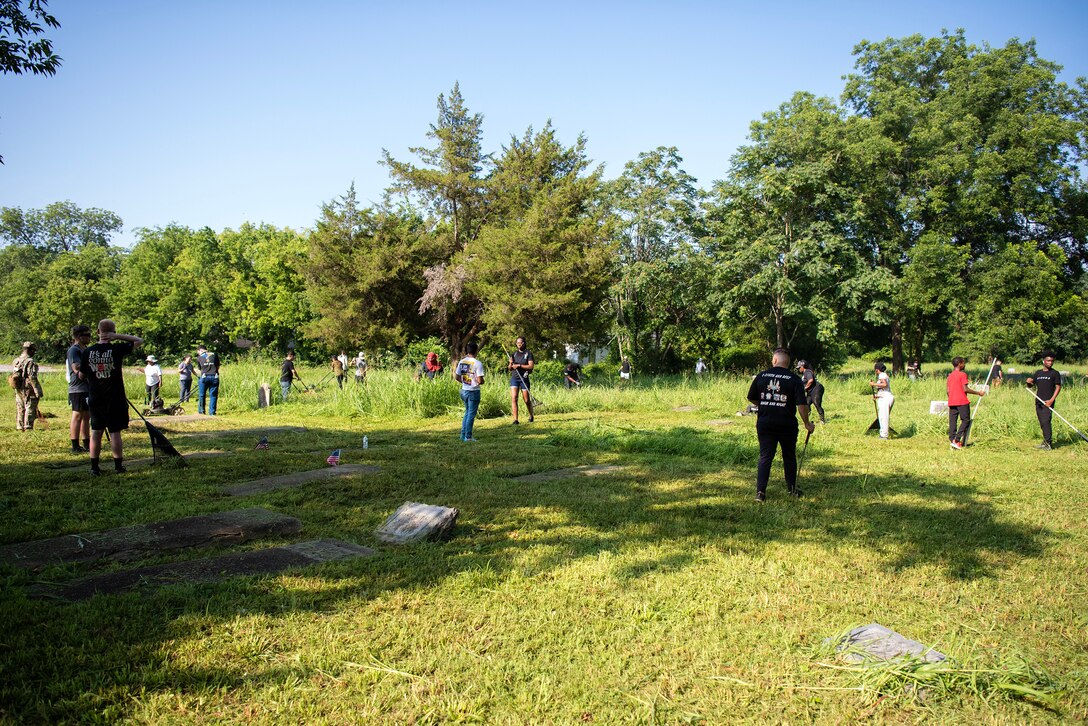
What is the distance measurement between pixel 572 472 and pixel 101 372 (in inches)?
206

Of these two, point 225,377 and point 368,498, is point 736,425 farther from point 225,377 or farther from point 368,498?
point 225,377

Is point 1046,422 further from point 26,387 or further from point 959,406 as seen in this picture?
point 26,387

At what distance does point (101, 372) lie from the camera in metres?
7.11

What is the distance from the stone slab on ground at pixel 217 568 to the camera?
12.1ft

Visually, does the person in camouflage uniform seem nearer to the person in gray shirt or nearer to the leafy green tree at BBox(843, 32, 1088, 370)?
the person in gray shirt

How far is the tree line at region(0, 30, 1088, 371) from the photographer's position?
886 inches

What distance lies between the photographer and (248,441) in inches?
398

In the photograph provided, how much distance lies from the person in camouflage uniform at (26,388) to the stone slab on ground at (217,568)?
9.29 meters

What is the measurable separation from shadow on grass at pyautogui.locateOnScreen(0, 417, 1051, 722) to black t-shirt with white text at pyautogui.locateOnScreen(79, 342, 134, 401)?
954mm

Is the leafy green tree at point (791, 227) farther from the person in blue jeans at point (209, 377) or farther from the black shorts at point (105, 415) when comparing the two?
the black shorts at point (105, 415)

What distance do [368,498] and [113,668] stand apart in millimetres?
3323

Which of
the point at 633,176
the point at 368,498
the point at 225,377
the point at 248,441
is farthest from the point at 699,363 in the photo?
the point at 368,498

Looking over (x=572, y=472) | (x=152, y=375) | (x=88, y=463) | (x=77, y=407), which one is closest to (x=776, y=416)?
(x=572, y=472)

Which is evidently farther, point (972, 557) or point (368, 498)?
point (368, 498)
